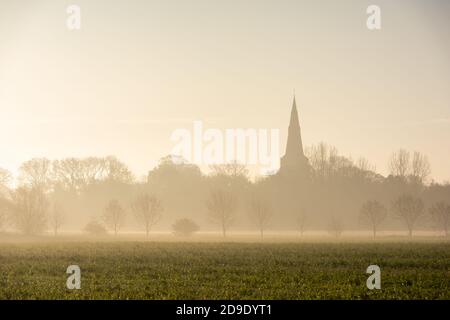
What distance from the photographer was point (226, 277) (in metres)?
29.2

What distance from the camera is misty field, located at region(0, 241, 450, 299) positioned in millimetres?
23438

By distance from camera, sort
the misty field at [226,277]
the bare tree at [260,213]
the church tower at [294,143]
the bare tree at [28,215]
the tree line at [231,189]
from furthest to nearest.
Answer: the church tower at [294,143] → the tree line at [231,189] → the bare tree at [260,213] → the bare tree at [28,215] → the misty field at [226,277]

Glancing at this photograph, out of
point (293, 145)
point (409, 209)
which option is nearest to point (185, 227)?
point (409, 209)

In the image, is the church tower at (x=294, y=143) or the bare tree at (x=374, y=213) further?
the church tower at (x=294, y=143)

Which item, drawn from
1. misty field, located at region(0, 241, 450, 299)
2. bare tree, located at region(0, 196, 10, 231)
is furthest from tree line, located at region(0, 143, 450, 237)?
misty field, located at region(0, 241, 450, 299)

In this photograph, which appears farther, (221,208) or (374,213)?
(221,208)

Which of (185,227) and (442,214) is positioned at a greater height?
(442,214)

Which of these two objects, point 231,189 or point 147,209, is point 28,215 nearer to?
point 147,209

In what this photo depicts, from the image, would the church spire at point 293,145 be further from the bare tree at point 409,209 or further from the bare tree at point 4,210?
the bare tree at point 4,210

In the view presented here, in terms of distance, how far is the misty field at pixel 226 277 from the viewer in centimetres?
2344

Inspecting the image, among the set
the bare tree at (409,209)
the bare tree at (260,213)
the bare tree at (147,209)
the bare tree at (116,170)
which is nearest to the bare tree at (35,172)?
the bare tree at (116,170)

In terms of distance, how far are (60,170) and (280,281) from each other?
383ft

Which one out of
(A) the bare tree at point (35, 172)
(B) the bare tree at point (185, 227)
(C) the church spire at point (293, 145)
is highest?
(C) the church spire at point (293, 145)

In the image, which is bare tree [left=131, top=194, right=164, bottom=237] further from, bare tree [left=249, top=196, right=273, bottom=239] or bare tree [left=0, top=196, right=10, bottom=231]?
bare tree [left=0, top=196, right=10, bottom=231]
